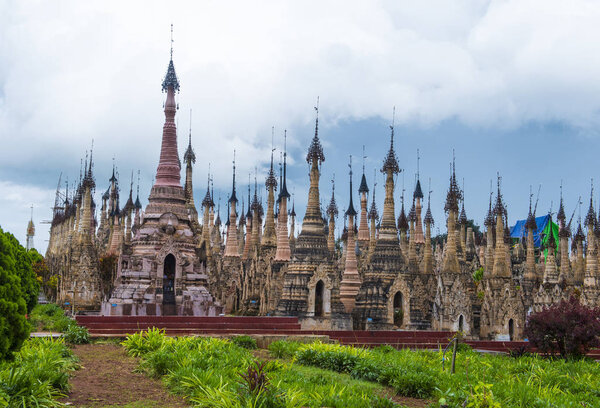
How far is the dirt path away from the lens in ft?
38.4

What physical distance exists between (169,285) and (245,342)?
1172 cm

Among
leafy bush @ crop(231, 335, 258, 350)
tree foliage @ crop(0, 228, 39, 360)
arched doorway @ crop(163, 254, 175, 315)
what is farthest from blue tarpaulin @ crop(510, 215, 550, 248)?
tree foliage @ crop(0, 228, 39, 360)

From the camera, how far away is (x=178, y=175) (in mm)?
34000

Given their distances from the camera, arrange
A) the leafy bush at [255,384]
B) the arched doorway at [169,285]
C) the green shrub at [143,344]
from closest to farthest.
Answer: the leafy bush at [255,384]
the green shrub at [143,344]
the arched doorway at [169,285]

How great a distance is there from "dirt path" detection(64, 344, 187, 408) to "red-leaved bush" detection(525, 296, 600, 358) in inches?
547

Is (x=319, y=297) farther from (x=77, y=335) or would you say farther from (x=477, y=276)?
(x=477, y=276)

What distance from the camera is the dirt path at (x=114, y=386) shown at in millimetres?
11711

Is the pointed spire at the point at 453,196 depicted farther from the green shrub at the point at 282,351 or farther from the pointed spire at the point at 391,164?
the green shrub at the point at 282,351

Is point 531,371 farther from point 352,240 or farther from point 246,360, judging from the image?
point 352,240

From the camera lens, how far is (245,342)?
2050cm

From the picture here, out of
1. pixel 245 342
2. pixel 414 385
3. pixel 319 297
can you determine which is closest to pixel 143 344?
pixel 245 342

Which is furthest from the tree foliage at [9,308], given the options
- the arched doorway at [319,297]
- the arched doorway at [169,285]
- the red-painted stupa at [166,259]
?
the arched doorway at [319,297]

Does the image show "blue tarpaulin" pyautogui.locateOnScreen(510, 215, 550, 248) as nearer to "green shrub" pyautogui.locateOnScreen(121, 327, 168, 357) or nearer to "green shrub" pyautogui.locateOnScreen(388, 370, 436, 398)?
"green shrub" pyautogui.locateOnScreen(121, 327, 168, 357)

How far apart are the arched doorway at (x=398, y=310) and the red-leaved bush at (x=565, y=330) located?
32.8 ft
